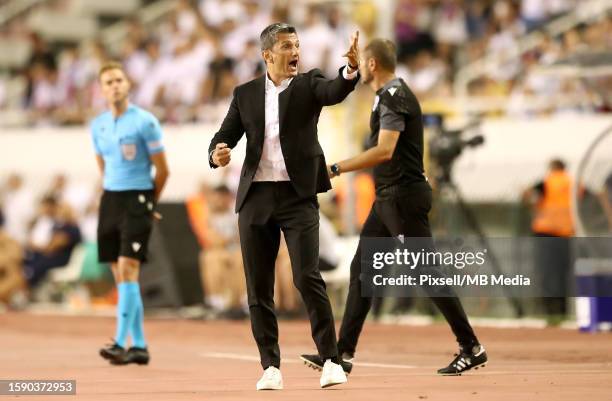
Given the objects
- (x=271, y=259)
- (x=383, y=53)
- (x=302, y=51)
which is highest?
(x=302, y=51)

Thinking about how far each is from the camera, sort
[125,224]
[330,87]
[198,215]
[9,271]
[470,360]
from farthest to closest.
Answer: [9,271]
[198,215]
[125,224]
[470,360]
[330,87]

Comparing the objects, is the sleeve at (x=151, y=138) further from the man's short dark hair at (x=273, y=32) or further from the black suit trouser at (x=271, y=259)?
the man's short dark hair at (x=273, y=32)

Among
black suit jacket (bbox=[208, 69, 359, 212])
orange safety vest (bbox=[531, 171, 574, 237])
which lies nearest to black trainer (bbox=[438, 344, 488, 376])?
black suit jacket (bbox=[208, 69, 359, 212])

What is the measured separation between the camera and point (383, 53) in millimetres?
12000

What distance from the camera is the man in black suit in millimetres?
10531

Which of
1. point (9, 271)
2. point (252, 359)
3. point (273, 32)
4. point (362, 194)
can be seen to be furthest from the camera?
point (9, 271)

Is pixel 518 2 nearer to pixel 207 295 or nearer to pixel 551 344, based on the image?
pixel 207 295

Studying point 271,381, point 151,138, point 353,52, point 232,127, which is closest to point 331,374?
point 271,381

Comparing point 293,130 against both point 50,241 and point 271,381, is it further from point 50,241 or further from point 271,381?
point 50,241

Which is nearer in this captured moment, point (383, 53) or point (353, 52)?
point (353, 52)

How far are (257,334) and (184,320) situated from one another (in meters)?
11.5

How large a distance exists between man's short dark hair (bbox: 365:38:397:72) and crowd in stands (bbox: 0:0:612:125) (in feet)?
31.6

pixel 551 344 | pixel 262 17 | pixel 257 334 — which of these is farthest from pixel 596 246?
pixel 262 17

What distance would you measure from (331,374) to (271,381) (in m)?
0.39
